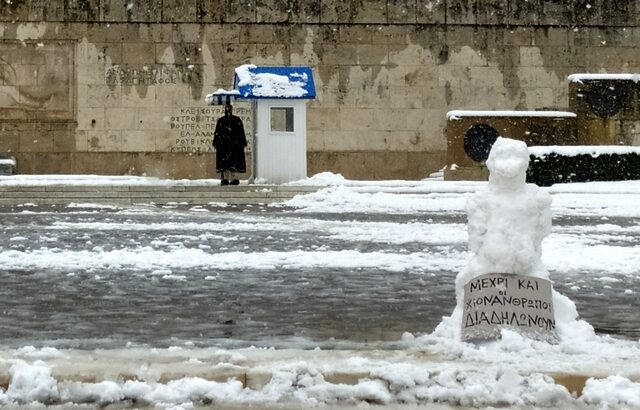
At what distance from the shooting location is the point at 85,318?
20.1 feet

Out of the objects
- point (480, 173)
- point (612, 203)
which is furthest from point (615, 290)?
point (480, 173)

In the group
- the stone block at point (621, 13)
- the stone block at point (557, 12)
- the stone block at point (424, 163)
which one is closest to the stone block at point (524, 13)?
the stone block at point (557, 12)

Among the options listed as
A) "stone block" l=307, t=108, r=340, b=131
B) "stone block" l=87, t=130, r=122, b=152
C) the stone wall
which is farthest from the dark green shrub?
"stone block" l=87, t=130, r=122, b=152

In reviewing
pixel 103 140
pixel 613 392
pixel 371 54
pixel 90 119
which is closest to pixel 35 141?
pixel 90 119

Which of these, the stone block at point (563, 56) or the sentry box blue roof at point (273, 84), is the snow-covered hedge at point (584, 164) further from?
the stone block at point (563, 56)

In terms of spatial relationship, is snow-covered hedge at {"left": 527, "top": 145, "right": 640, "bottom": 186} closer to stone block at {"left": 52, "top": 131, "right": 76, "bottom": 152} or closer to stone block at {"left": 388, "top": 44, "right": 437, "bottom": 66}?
stone block at {"left": 388, "top": 44, "right": 437, "bottom": 66}

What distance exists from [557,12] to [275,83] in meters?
9.99

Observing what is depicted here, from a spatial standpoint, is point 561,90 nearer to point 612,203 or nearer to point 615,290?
point 612,203

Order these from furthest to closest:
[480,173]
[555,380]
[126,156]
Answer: [126,156], [480,173], [555,380]

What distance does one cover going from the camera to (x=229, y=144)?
22984 mm

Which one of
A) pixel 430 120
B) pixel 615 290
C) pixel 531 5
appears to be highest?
pixel 531 5

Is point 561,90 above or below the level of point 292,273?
above

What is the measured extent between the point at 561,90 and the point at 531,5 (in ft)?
8.87

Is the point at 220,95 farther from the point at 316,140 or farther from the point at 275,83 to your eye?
the point at 316,140
